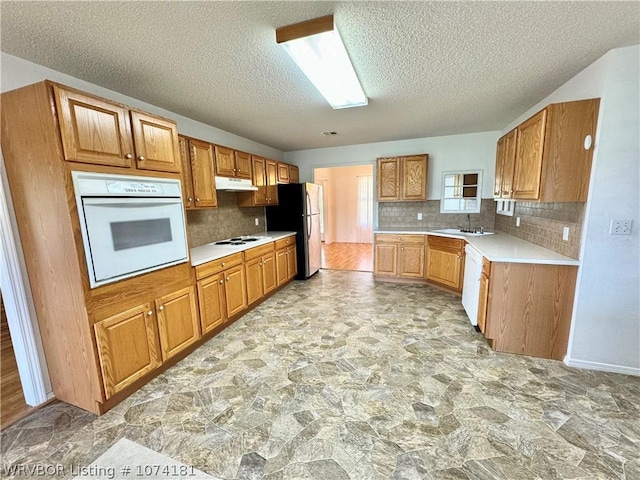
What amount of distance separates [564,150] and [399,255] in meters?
2.67

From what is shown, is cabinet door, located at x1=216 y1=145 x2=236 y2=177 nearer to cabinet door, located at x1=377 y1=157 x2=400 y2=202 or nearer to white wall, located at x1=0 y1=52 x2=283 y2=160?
white wall, located at x1=0 y1=52 x2=283 y2=160

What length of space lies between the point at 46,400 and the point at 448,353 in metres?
3.22

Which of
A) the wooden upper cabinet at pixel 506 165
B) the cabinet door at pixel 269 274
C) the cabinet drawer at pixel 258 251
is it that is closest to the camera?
the wooden upper cabinet at pixel 506 165

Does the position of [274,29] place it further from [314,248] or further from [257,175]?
[314,248]

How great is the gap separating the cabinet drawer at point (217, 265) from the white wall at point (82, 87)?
1620mm

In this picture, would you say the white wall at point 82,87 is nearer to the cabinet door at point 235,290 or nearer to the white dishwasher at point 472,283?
the cabinet door at point 235,290

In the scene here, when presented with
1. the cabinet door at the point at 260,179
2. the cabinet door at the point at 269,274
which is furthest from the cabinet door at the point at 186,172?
the cabinet door at the point at 269,274

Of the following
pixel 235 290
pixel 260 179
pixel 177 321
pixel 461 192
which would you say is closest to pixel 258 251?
pixel 235 290

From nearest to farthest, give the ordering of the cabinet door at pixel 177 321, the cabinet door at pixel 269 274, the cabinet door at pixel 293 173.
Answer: the cabinet door at pixel 177 321, the cabinet door at pixel 269 274, the cabinet door at pixel 293 173

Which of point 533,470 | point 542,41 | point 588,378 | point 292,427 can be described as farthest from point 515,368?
point 542,41

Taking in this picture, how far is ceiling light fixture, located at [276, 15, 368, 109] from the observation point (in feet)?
5.11

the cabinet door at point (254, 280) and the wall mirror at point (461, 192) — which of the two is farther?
the wall mirror at point (461, 192)

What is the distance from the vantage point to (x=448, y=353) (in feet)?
8.15

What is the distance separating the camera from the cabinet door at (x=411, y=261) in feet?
14.6
